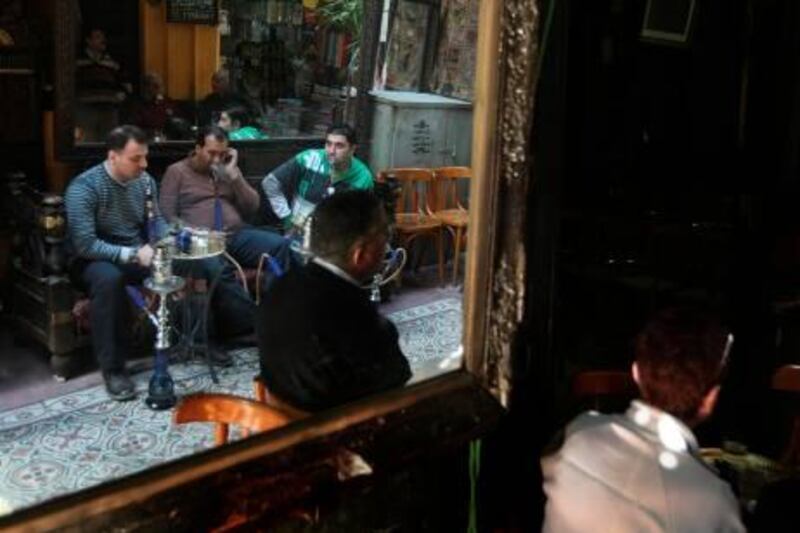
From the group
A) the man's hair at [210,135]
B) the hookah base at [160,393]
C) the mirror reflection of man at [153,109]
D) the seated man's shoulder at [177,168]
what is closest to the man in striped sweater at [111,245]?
the hookah base at [160,393]

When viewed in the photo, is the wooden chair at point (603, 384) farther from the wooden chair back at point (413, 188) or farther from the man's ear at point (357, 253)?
the wooden chair back at point (413, 188)

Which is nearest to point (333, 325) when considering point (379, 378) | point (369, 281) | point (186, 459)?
point (379, 378)

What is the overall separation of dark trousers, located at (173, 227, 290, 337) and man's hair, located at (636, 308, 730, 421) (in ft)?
9.88

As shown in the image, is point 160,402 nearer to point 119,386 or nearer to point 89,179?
point 119,386

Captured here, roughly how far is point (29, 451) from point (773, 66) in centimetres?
357

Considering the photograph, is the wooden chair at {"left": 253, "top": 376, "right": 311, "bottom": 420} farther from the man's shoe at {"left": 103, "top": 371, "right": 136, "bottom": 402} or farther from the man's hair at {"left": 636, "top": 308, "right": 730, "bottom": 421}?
the man's shoe at {"left": 103, "top": 371, "right": 136, "bottom": 402}

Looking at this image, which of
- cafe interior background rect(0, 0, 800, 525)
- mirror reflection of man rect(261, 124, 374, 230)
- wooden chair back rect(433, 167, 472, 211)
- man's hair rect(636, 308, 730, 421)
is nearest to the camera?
man's hair rect(636, 308, 730, 421)

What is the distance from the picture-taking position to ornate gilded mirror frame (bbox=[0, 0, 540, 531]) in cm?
166

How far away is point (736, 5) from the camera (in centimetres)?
341

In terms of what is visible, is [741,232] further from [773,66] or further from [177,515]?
[177,515]

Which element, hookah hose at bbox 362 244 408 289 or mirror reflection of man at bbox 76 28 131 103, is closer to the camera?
hookah hose at bbox 362 244 408 289

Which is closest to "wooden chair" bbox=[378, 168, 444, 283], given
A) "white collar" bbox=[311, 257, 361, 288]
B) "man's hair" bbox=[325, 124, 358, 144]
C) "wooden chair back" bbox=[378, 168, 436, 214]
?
"wooden chair back" bbox=[378, 168, 436, 214]

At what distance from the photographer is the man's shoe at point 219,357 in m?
4.79

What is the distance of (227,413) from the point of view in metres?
2.06
